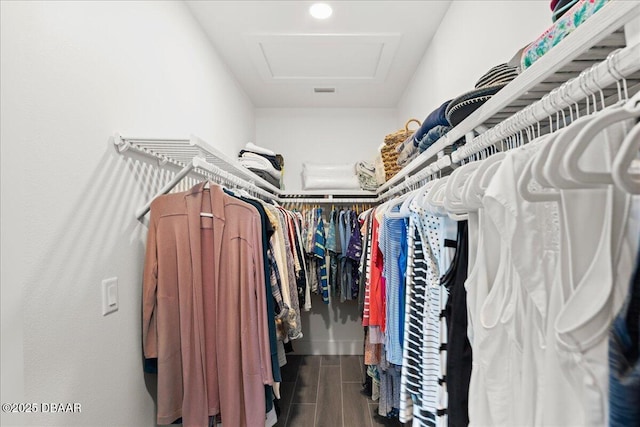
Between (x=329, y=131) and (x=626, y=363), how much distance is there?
3085 millimetres

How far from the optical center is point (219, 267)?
118 cm

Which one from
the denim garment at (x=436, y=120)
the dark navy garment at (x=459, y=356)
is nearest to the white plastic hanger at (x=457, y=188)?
the dark navy garment at (x=459, y=356)

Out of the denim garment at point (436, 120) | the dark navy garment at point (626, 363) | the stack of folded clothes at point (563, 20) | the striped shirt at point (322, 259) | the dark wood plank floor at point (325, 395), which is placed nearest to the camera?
the dark navy garment at point (626, 363)

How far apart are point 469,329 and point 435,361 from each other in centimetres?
23

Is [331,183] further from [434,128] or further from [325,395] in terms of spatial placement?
[325,395]

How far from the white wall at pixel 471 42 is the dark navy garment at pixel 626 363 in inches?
42.3

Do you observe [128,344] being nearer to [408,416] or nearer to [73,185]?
[73,185]

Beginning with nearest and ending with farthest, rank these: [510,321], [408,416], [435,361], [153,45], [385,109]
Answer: [510,321] < [435,361] < [408,416] < [153,45] < [385,109]

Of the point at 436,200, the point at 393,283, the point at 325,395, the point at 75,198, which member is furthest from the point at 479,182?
A: the point at 325,395

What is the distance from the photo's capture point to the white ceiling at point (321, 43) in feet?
5.69

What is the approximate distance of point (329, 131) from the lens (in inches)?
126

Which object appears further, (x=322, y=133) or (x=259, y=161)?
(x=322, y=133)

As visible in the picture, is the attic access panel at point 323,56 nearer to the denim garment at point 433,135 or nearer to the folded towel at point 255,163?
the folded towel at point 255,163

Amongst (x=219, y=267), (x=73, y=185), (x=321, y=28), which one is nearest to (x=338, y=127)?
(x=321, y=28)
